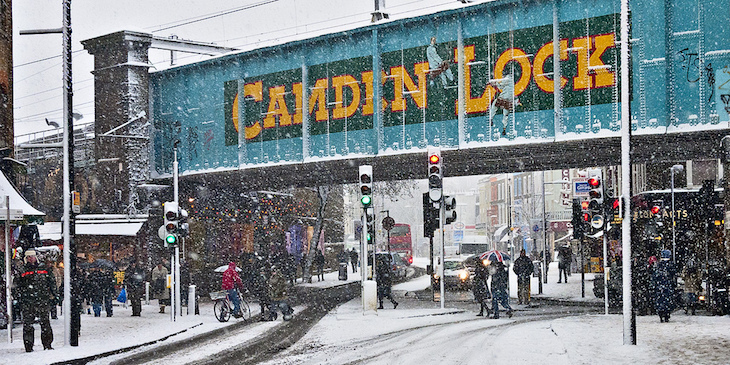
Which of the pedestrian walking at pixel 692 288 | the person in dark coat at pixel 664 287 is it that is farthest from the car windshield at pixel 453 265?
the person in dark coat at pixel 664 287

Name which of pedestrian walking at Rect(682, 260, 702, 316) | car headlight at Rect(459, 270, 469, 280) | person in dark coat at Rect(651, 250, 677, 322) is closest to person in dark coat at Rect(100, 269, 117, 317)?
car headlight at Rect(459, 270, 469, 280)

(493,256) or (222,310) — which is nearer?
(222,310)

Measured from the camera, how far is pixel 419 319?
2038cm

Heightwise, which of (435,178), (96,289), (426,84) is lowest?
(96,289)

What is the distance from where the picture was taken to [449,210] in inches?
884

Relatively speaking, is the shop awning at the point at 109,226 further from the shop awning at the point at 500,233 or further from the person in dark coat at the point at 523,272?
the shop awning at the point at 500,233

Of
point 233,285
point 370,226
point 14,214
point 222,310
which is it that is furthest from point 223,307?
point 14,214

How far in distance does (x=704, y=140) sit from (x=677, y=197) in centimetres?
1206

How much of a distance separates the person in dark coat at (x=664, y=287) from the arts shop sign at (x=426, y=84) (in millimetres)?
4913

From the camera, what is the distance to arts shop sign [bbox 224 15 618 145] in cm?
2135

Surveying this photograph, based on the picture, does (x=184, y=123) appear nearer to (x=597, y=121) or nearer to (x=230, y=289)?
(x=230, y=289)

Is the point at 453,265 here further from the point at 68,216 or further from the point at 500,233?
the point at 500,233

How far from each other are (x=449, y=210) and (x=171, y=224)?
308 inches

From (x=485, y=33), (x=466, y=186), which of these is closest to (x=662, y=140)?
(x=485, y=33)
